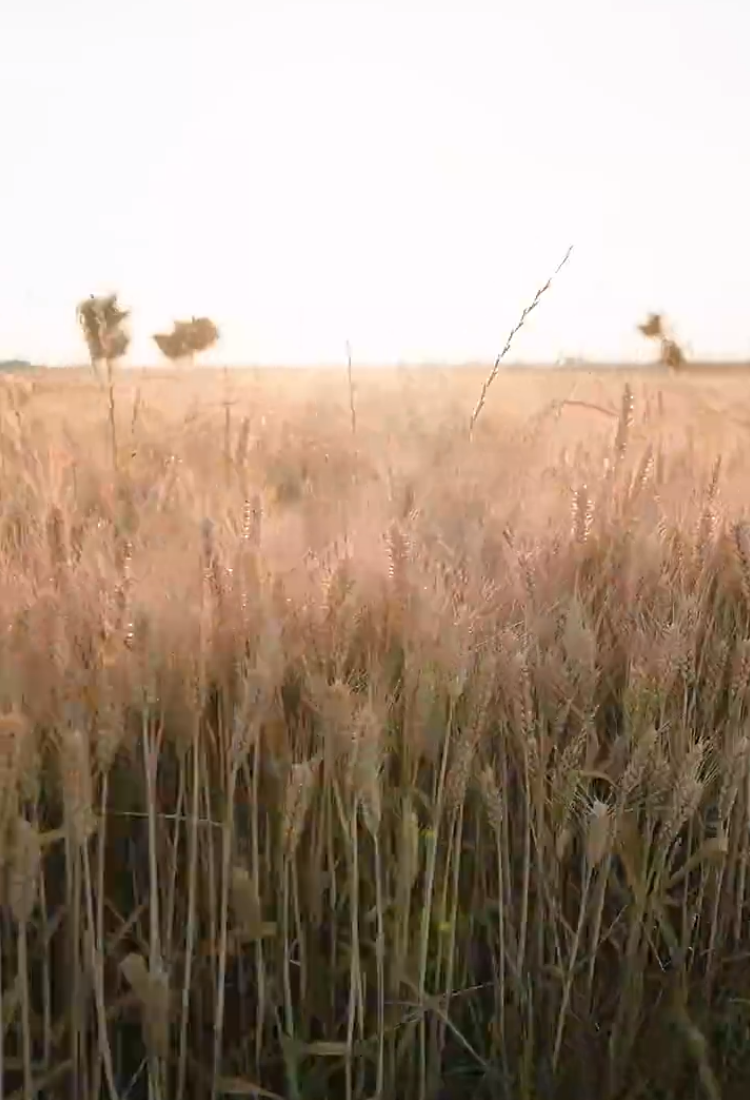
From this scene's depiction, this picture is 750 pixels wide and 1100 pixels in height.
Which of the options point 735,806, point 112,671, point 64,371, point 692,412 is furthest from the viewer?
point 692,412

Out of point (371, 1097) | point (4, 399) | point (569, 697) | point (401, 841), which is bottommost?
point (371, 1097)

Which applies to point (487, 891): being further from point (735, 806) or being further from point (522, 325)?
point (522, 325)

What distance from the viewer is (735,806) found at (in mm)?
1405

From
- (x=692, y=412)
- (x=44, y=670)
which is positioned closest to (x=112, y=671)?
(x=44, y=670)

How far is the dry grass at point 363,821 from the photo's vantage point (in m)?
1.16

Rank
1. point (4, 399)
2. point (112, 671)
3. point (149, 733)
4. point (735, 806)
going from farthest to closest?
A: point (4, 399), point (735, 806), point (149, 733), point (112, 671)

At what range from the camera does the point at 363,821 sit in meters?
1.21

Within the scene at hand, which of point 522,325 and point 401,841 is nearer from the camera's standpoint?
point 401,841

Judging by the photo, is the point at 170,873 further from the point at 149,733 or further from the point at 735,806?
the point at 735,806

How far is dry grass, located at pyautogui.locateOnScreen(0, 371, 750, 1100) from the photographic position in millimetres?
1161

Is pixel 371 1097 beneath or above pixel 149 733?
beneath

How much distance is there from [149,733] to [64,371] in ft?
5.92

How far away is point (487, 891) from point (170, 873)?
341mm

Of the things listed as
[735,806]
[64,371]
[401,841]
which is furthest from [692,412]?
[401,841]
